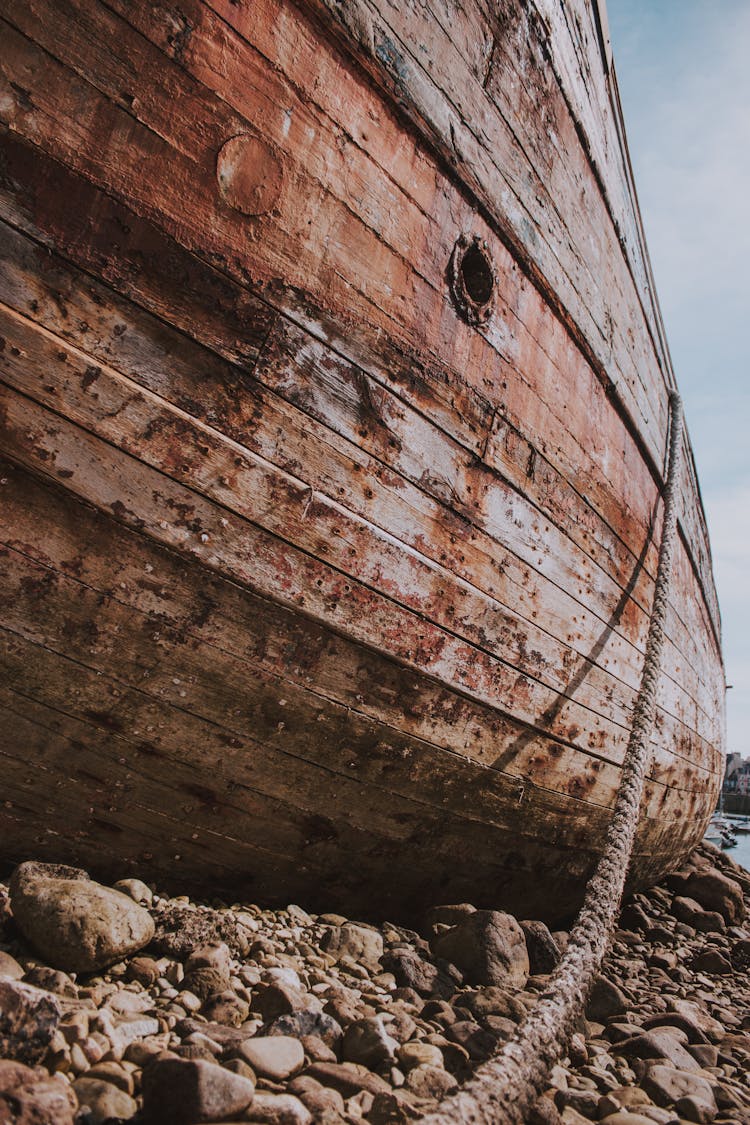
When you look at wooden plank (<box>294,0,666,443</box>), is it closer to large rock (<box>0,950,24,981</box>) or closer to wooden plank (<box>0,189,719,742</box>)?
wooden plank (<box>0,189,719,742</box>)

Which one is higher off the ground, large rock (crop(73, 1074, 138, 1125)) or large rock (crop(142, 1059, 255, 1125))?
large rock (crop(142, 1059, 255, 1125))

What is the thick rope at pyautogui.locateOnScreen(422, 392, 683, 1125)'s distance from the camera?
1350 millimetres

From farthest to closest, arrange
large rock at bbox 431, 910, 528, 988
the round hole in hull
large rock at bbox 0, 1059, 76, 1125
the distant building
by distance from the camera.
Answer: the distant building
the round hole in hull
large rock at bbox 431, 910, 528, 988
large rock at bbox 0, 1059, 76, 1125

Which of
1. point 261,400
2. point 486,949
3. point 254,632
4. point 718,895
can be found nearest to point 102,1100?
point 254,632

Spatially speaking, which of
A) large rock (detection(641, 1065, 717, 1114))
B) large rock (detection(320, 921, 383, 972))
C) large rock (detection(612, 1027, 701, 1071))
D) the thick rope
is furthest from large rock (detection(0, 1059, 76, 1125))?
large rock (detection(612, 1027, 701, 1071))

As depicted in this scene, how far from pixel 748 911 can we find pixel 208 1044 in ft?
17.8

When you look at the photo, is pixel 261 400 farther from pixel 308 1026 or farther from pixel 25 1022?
pixel 308 1026

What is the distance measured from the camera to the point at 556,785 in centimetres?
269

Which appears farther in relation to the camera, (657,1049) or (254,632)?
(657,1049)

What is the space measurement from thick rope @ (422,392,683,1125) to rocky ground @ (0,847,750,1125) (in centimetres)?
12

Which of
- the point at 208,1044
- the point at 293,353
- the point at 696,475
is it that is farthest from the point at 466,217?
the point at 696,475

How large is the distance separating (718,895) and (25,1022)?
4924mm

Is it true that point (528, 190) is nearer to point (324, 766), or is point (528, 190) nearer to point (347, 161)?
point (347, 161)

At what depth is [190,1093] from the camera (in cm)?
116
